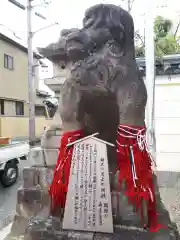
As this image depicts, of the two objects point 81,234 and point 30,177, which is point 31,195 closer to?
point 30,177

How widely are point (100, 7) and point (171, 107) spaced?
4.12 metres

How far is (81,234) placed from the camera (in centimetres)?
196

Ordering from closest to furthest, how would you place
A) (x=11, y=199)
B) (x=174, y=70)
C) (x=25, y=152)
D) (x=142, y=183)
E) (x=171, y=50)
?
(x=142, y=183), (x=11, y=199), (x=174, y=70), (x=171, y=50), (x=25, y=152)

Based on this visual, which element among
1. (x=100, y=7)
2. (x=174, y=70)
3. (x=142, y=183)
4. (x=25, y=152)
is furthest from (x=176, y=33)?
(x=142, y=183)

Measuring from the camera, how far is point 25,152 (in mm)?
7066

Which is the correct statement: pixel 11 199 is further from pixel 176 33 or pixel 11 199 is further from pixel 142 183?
pixel 176 33

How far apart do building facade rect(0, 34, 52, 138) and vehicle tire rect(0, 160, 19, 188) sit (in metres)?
7.04

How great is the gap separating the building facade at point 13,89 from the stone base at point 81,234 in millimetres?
11536

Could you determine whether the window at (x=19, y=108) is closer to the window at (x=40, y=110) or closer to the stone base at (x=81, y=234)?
the window at (x=40, y=110)

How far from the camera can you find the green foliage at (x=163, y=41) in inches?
233

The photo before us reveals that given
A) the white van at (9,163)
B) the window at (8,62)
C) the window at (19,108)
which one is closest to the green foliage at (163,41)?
the white van at (9,163)

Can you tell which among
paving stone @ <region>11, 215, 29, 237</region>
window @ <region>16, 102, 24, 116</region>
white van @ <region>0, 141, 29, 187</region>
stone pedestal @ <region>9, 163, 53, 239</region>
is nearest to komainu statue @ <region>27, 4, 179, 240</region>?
stone pedestal @ <region>9, 163, 53, 239</region>

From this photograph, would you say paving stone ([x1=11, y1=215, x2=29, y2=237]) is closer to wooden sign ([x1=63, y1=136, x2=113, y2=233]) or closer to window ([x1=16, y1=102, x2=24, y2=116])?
wooden sign ([x1=63, y1=136, x2=113, y2=233])

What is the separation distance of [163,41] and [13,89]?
35.2 ft
